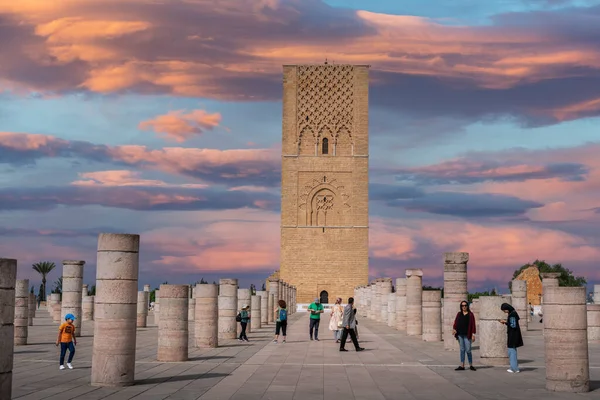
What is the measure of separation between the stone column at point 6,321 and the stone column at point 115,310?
3437 mm

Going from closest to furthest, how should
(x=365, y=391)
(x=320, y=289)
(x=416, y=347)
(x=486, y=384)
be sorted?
(x=365, y=391), (x=486, y=384), (x=416, y=347), (x=320, y=289)

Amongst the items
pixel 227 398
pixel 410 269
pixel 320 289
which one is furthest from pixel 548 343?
pixel 320 289

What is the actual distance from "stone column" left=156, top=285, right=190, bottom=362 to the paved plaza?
0.32 metres

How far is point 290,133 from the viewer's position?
6512cm

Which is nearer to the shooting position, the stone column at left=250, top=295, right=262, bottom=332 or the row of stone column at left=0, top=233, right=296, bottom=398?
the row of stone column at left=0, top=233, right=296, bottom=398

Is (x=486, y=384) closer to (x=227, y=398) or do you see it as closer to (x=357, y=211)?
(x=227, y=398)

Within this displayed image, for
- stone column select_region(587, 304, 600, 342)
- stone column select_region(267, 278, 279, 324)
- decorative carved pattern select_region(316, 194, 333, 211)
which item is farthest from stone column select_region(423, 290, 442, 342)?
decorative carved pattern select_region(316, 194, 333, 211)

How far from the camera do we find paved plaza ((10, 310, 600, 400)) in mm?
10414

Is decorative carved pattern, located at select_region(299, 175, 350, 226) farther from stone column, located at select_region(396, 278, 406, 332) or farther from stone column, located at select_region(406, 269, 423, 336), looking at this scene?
stone column, located at select_region(406, 269, 423, 336)

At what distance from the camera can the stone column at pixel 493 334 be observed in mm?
15023

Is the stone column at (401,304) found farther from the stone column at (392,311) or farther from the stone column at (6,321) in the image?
the stone column at (6,321)

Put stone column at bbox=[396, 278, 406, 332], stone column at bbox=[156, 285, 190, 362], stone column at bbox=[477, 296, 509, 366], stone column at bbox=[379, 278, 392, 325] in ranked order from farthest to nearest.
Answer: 1. stone column at bbox=[379, 278, 392, 325]
2. stone column at bbox=[396, 278, 406, 332]
3. stone column at bbox=[156, 285, 190, 362]
4. stone column at bbox=[477, 296, 509, 366]

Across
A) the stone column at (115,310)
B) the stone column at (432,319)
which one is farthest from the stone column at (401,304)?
the stone column at (115,310)

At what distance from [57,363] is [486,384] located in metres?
7.63
